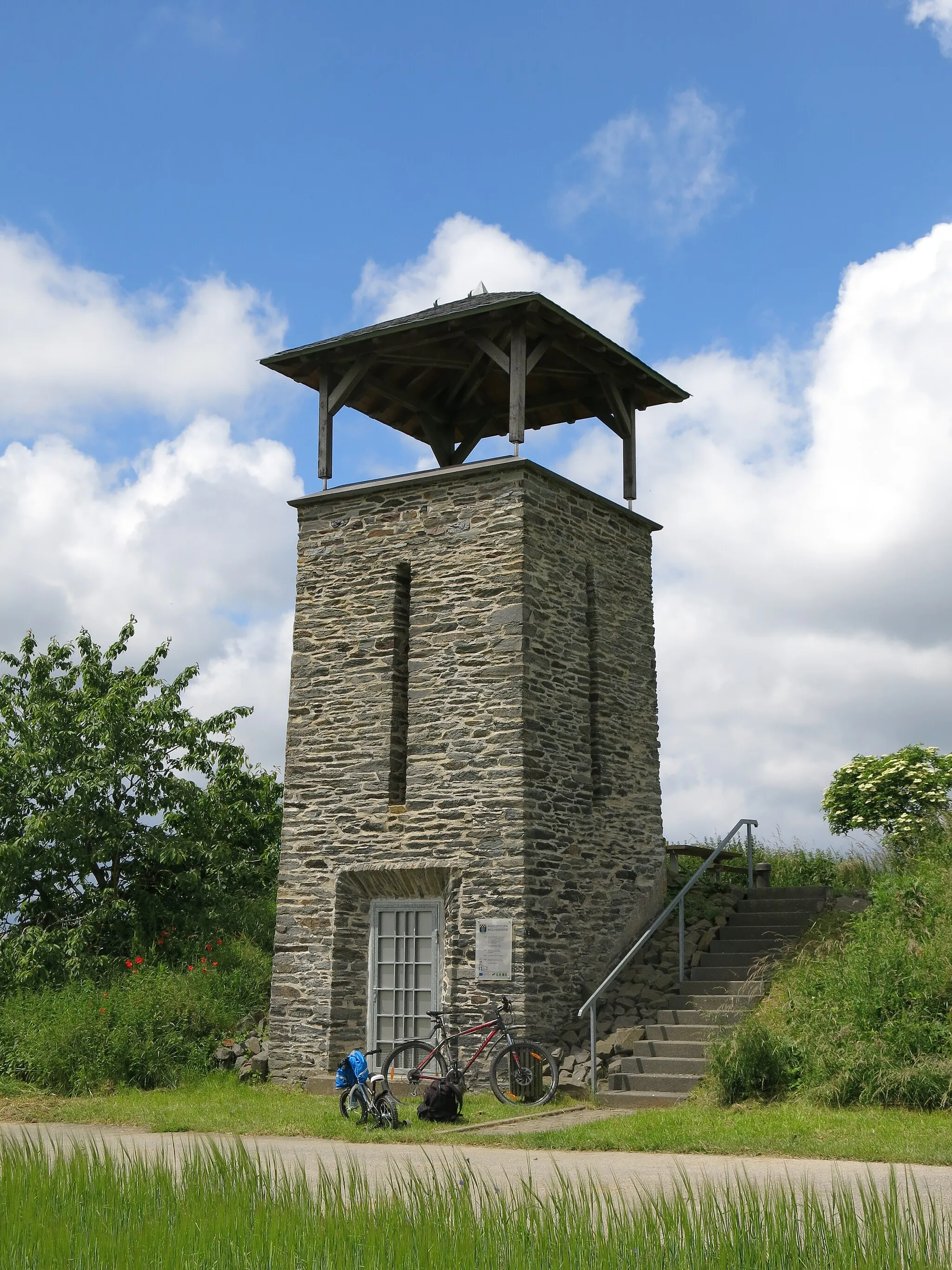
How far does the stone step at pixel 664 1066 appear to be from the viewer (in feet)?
41.2

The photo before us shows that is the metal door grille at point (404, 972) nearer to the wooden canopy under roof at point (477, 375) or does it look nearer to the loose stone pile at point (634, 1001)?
the loose stone pile at point (634, 1001)

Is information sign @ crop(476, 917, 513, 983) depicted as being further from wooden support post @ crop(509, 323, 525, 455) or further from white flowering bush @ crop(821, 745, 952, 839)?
white flowering bush @ crop(821, 745, 952, 839)

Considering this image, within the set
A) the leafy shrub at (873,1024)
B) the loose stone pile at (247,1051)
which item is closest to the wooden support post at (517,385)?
the leafy shrub at (873,1024)

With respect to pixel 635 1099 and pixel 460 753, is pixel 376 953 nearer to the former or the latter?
pixel 460 753

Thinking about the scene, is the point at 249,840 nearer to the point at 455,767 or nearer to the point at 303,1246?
the point at 455,767

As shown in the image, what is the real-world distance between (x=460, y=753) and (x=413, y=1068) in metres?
3.36

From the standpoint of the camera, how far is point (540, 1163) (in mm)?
8984

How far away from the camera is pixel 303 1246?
17.5 ft

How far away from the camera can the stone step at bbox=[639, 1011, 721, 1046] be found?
13086 mm

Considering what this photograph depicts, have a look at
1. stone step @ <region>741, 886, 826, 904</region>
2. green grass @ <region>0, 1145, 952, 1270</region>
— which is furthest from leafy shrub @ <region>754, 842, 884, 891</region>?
green grass @ <region>0, 1145, 952, 1270</region>

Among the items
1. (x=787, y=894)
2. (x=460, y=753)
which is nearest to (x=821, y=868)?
(x=787, y=894)

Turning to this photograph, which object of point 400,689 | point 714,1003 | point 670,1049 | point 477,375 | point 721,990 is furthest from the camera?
point 477,375

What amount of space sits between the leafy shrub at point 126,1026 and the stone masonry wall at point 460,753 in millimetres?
1222

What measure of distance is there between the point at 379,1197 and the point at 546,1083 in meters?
7.20
